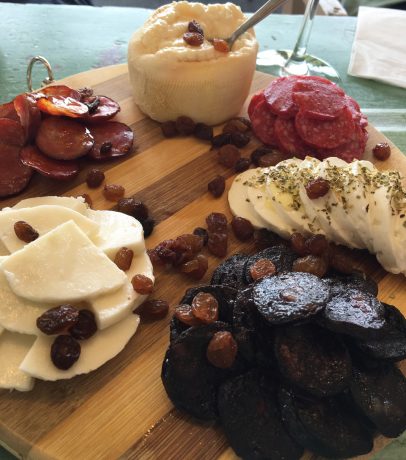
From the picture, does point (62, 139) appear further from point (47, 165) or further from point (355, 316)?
point (355, 316)

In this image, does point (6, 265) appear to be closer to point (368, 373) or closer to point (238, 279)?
point (238, 279)

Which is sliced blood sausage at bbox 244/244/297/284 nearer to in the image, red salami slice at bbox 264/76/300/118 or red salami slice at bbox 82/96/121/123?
Answer: red salami slice at bbox 264/76/300/118

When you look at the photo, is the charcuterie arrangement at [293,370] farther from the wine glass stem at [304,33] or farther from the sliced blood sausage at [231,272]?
the wine glass stem at [304,33]

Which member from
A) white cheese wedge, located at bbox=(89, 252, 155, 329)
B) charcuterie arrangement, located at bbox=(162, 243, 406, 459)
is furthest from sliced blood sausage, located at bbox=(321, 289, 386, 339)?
white cheese wedge, located at bbox=(89, 252, 155, 329)

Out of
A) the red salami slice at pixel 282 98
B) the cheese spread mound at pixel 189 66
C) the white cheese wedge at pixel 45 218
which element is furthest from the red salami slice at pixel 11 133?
the red salami slice at pixel 282 98

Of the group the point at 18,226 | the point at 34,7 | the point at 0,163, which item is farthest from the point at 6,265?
→ the point at 34,7

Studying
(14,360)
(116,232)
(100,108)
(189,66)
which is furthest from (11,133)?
(14,360)

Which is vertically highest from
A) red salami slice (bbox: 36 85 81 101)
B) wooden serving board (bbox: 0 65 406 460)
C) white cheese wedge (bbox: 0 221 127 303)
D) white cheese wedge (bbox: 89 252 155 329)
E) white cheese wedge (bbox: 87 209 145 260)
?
red salami slice (bbox: 36 85 81 101)
